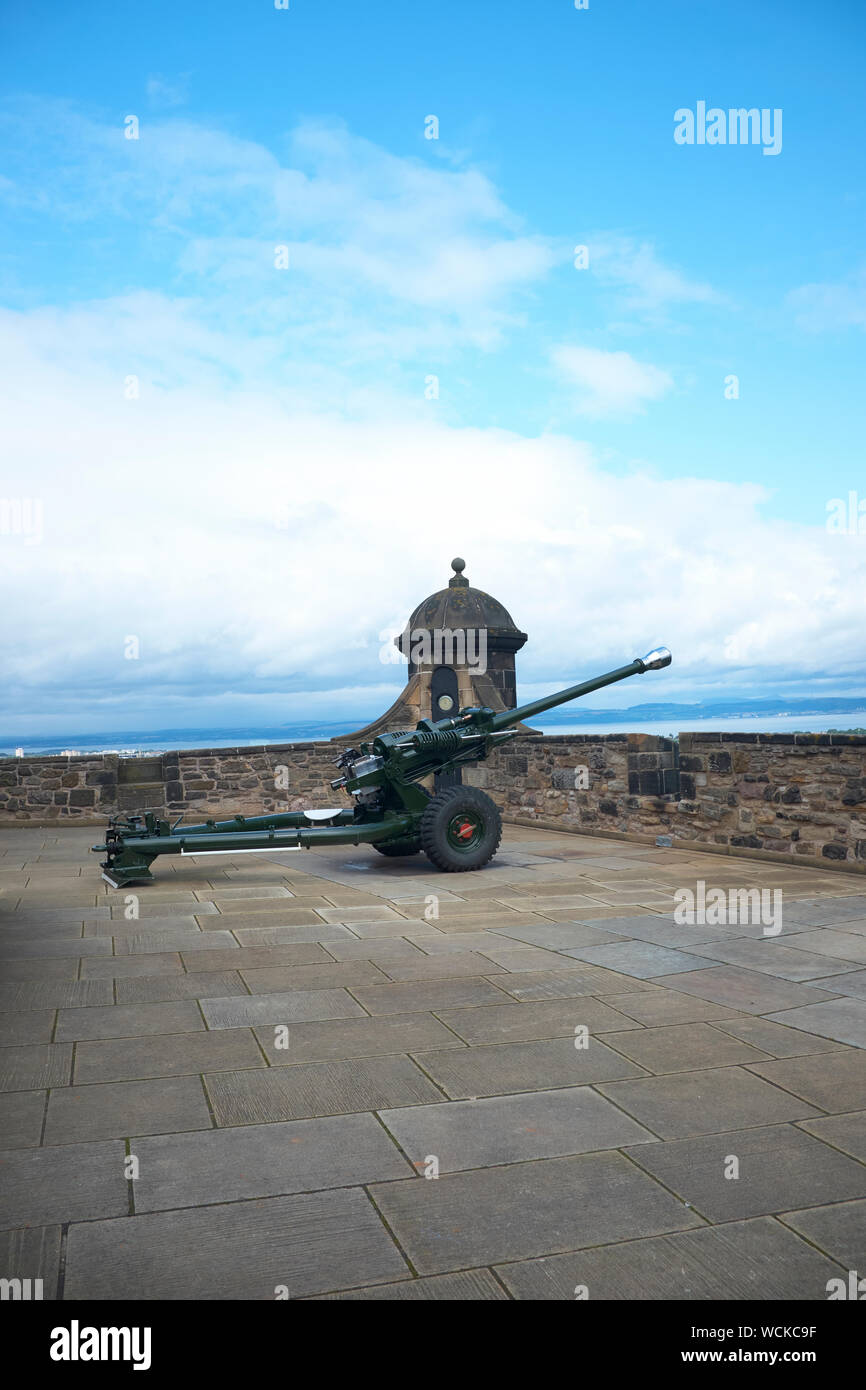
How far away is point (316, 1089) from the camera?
3512mm

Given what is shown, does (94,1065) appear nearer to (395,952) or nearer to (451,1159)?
(451,1159)

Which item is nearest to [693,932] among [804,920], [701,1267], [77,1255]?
[804,920]

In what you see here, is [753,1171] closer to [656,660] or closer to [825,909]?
[825,909]

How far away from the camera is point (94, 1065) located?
3768mm

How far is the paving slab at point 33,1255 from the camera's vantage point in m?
2.30

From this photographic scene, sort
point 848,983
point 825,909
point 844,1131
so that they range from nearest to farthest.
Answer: point 844,1131 < point 848,983 < point 825,909

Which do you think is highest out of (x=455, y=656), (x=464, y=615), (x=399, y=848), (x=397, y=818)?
(x=464, y=615)

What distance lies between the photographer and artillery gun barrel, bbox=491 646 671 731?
355 inches

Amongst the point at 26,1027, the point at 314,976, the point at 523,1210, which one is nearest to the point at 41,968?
the point at 26,1027

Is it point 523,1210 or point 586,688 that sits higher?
point 586,688

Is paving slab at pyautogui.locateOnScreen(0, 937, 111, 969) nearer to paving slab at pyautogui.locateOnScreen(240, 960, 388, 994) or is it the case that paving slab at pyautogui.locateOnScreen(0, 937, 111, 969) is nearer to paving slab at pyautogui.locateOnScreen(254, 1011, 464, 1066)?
paving slab at pyautogui.locateOnScreen(240, 960, 388, 994)

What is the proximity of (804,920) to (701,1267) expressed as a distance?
4276 mm

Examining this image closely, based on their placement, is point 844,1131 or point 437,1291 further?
point 844,1131

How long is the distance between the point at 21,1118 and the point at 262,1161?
2.90 feet
